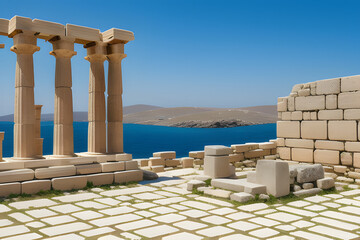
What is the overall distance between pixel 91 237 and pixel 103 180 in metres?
4.55

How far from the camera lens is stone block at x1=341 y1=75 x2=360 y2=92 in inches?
418

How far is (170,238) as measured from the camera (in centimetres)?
555

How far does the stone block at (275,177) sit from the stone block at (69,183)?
474cm

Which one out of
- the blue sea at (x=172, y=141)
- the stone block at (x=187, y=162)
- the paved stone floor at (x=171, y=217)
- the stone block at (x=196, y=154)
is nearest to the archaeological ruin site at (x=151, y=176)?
the paved stone floor at (x=171, y=217)

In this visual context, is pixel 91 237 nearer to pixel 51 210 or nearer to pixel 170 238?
pixel 170 238

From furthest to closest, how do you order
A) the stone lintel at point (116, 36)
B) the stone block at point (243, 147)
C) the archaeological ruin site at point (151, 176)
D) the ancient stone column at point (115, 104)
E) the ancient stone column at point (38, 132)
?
the stone block at point (243, 147) < the ancient stone column at point (38, 132) < the ancient stone column at point (115, 104) < the stone lintel at point (116, 36) < the archaeological ruin site at point (151, 176)

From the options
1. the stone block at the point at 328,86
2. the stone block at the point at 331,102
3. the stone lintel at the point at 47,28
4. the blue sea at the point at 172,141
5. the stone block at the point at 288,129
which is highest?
the stone lintel at the point at 47,28

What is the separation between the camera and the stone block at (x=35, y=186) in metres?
8.74

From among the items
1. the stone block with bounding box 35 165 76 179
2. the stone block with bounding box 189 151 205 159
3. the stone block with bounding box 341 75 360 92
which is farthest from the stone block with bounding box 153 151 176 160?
the stone block with bounding box 341 75 360 92

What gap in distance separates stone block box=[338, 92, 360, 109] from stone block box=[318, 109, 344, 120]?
8.2 inches

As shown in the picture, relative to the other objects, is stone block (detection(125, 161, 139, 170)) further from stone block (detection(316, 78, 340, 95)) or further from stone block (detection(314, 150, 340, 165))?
stone block (detection(316, 78, 340, 95))

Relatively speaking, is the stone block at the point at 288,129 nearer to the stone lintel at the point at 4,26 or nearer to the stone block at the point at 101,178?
the stone block at the point at 101,178

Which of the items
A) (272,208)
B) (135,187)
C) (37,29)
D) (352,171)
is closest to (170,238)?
(272,208)

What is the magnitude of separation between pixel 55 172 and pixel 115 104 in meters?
Result: 2.87
